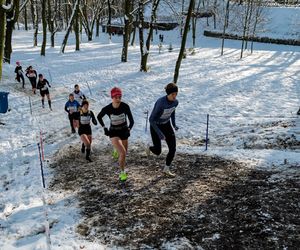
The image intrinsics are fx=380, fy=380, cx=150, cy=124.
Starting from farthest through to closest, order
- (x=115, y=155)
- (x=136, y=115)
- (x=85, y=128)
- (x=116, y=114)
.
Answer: (x=136, y=115), (x=85, y=128), (x=115, y=155), (x=116, y=114)

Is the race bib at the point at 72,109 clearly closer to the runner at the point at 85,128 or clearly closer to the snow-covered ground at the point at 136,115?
the snow-covered ground at the point at 136,115

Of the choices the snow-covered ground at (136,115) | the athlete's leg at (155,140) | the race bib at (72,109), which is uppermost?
the athlete's leg at (155,140)

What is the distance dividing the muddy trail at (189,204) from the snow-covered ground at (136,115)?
47 cm

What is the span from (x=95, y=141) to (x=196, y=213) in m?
6.86

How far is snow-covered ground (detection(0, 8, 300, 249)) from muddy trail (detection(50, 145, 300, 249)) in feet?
1.53

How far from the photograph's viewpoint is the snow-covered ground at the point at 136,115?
24.6 feet

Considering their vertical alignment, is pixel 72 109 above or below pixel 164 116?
below

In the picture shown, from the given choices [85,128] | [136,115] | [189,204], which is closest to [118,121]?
[189,204]

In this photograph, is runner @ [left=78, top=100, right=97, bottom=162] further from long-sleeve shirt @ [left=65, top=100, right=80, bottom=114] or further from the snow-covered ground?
long-sleeve shirt @ [left=65, top=100, right=80, bottom=114]

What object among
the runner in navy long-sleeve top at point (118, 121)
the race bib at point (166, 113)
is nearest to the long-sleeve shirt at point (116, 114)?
the runner in navy long-sleeve top at point (118, 121)

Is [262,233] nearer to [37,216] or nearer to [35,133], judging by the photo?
[37,216]

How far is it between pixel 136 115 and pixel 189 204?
10.4 m

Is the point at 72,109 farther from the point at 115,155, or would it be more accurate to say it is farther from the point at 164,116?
the point at 164,116

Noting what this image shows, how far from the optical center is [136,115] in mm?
17422
